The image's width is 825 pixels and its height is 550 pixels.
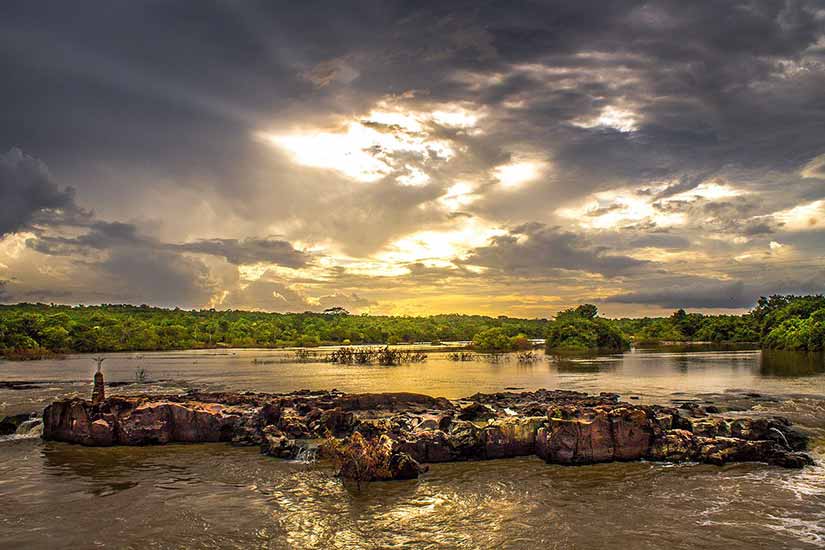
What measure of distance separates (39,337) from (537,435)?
4071 inches

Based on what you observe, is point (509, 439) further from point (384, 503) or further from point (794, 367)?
point (794, 367)

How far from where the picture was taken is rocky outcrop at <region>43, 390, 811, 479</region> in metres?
19.9

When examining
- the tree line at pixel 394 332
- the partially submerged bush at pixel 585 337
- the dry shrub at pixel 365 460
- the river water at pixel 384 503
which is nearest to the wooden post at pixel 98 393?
the river water at pixel 384 503

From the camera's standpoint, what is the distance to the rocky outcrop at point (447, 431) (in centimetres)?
1988

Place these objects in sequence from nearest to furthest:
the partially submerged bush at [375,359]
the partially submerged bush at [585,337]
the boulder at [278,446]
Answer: the boulder at [278,446], the partially submerged bush at [375,359], the partially submerged bush at [585,337]

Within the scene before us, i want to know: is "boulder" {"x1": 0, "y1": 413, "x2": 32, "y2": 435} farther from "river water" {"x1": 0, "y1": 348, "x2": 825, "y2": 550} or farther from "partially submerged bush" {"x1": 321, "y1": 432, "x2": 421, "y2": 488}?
"partially submerged bush" {"x1": 321, "y1": 432, "x2": 421, "y2": 488}

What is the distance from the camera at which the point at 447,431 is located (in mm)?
21625

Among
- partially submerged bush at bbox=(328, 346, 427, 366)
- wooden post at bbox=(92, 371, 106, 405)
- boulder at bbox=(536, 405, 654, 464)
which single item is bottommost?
partially submerged bush at bbox=(328, 346, 427, 366)

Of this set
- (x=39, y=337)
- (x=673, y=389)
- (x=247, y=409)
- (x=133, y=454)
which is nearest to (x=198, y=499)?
(x=133, y=454)

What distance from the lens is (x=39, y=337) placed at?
315ft

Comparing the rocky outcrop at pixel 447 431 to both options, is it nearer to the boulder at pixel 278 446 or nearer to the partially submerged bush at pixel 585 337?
the boulder at pixel 278 446

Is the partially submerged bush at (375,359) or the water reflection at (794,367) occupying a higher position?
the water reflection at (794,367)

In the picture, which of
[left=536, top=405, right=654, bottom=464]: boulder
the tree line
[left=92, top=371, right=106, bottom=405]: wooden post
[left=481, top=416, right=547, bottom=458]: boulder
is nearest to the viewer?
[left=536, top=405, right=654, bottom=464]: boulder

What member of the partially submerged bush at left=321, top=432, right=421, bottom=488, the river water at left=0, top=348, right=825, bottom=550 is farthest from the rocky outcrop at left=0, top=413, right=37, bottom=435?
the partially submerged bush at left=321, top=432, right=421, bottom=488
